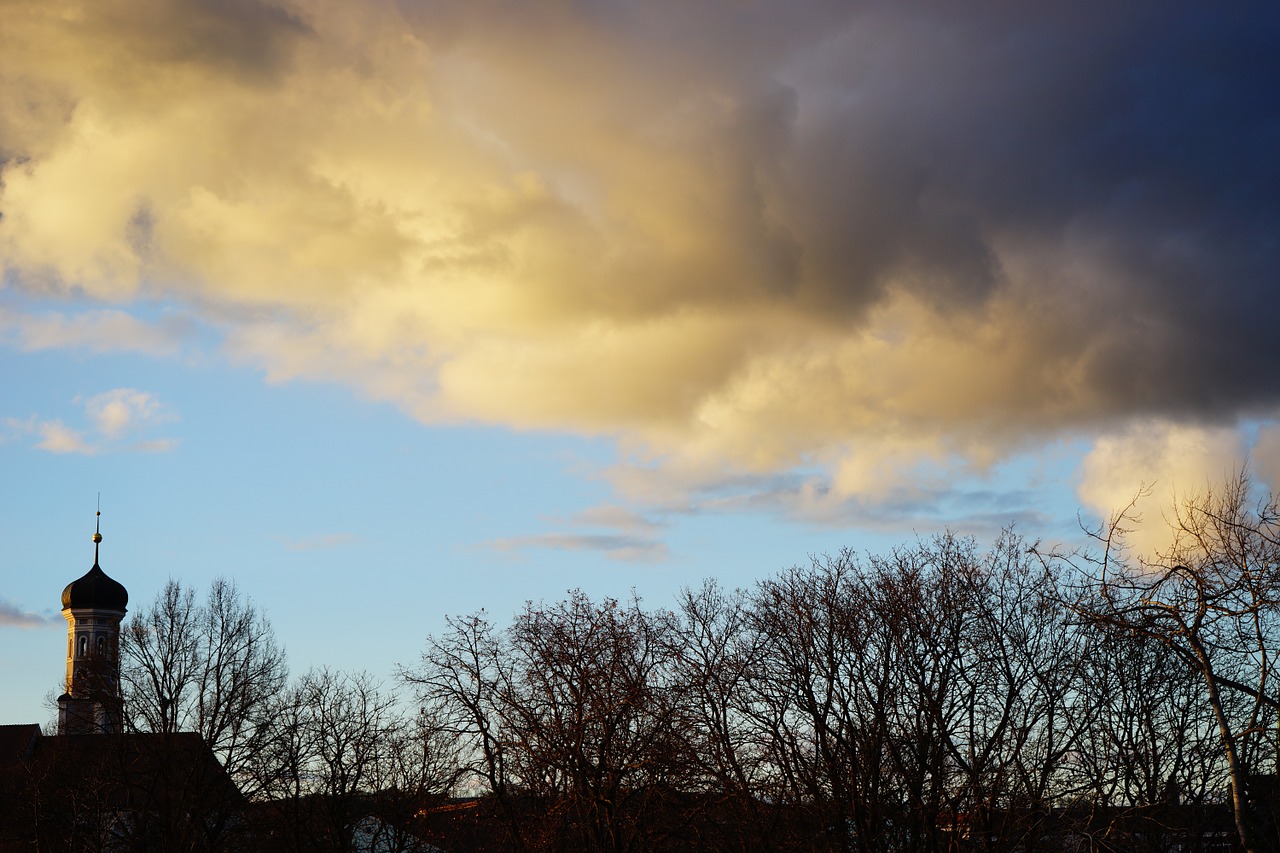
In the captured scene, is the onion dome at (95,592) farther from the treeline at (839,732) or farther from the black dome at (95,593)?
the treeline at (839,732)

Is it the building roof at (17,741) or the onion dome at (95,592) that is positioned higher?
the onion dome at (95,592)

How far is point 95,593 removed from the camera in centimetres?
10469

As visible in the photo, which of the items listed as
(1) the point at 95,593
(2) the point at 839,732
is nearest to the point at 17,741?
(1) the point at 95,593

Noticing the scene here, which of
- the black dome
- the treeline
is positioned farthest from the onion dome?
the treeline

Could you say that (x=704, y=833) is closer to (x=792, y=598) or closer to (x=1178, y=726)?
(x=792, y=598)

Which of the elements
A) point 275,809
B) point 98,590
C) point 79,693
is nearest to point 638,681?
point 275,809

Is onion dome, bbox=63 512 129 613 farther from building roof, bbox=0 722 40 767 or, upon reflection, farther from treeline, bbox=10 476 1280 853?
treeline, bbox=10 476 1280 853

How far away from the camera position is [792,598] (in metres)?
44.7

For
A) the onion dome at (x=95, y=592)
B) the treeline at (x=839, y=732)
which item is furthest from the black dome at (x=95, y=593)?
the treeline at (x=839, y=732)

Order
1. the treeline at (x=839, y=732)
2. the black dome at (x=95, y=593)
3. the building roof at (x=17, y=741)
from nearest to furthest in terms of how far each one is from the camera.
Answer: the treeline at (x=839, y=732) < the building roof at (x=17, y=741) < the black dome at (x=95, y=593)

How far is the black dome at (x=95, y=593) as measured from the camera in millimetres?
104625

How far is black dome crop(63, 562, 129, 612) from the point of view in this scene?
10462 centimetres

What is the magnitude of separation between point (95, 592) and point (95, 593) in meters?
0.08

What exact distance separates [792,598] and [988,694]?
6931 millimetres
